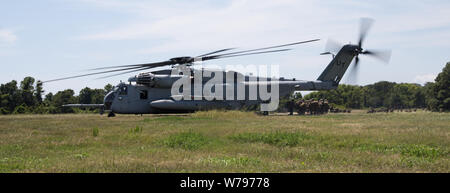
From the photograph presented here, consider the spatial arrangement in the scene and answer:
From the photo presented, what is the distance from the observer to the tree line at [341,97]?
2840 inches

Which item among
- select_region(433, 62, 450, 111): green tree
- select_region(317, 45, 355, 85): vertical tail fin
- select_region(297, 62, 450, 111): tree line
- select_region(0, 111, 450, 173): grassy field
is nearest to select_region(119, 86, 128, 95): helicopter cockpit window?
select_region(317, 45, 355, 85): vertical tail fin

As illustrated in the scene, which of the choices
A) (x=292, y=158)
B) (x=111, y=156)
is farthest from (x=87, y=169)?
(x=292, y=158)

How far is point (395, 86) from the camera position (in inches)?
5482

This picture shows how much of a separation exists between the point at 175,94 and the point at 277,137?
21139 millimetres

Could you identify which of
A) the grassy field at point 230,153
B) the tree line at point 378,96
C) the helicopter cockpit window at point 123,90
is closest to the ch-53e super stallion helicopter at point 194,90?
the helicopter cockpit window at point 123,90

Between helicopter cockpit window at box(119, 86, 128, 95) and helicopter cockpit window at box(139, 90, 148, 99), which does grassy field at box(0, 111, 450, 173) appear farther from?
helicopter cockpit window at box(119, 86, 128, 95)

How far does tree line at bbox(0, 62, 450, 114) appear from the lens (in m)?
72.1

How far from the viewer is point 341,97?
396 feet

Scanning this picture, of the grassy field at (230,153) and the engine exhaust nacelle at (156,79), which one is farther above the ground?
the engine exhaust nacelle at (156,79)

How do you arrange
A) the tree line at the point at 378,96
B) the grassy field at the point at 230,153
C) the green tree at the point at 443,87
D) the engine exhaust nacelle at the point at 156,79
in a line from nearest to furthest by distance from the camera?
1. the grassy field at the point at 230,153
2. the engine exhaust nacelle at the point at 156,79
3. the green tree at the point at 443,87
4. the tree line at the point at 378,96

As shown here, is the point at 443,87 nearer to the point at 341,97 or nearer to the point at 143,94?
the point at 341,97

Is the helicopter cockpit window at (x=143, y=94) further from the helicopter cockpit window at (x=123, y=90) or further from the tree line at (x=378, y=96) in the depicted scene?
the tree line at (x=378, y=96)

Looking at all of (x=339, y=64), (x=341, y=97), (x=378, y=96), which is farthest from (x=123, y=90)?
(x=378, y=96)
